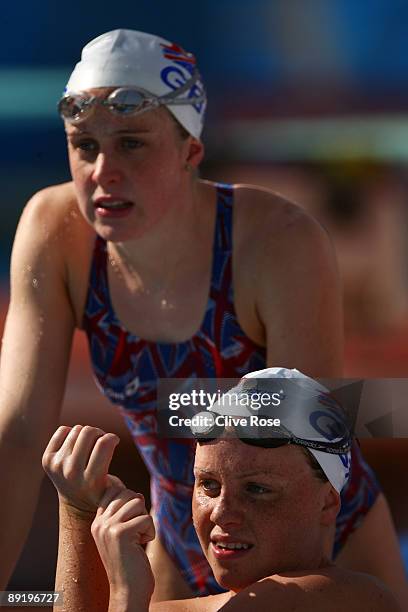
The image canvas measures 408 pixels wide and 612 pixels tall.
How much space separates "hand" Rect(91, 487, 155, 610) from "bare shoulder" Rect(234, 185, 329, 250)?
2.83 ft

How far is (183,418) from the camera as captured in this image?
6.20 feet

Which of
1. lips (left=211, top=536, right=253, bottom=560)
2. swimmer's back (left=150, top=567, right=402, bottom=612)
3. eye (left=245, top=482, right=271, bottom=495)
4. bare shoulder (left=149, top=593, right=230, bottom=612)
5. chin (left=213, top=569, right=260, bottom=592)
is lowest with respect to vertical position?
swimmer's back (left=150, top=567, right=402, bottom=612)

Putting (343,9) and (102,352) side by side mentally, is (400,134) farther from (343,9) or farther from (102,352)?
(102,352)

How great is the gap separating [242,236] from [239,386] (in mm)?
714

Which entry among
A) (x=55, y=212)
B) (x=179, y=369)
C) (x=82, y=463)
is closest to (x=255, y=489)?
(x=82, y=463)

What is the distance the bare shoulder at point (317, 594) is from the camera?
61.3 inches

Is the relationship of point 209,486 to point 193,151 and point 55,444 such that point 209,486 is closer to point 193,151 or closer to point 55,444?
point 55,444

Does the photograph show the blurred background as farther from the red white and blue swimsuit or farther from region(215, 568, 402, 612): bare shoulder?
region(215, 568, 402, 612): bare shoulder

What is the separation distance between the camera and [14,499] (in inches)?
88.5

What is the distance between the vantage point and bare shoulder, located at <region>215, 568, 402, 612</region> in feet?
5.11

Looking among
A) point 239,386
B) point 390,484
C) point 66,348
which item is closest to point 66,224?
point 66,348

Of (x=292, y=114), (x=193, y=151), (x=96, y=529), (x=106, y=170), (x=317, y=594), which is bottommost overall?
(x=317, y=594)

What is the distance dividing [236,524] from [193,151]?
0.94m

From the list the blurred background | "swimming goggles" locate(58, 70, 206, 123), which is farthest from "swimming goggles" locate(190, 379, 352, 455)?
the blurred background
